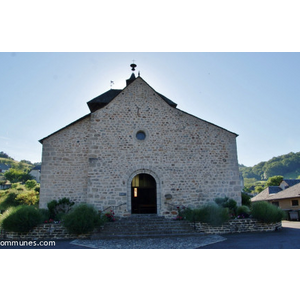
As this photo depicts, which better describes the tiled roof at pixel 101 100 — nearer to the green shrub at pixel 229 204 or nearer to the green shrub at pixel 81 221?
the green shrub at pixel 229 204

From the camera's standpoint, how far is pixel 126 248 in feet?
28.1

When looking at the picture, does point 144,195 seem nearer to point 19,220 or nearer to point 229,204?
point 229,204

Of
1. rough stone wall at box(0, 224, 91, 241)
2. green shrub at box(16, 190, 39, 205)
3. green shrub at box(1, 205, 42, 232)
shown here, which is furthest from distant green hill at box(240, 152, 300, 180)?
green shrub at box(1, 205, 42, 232)

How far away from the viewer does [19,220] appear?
1071 cm

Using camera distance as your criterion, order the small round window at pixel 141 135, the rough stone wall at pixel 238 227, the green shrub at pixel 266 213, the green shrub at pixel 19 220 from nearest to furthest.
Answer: the green shrub at pixel 19 220, the rough stone wall at pixel 238 227, the green shrub at pixel 266 213, the small round window at pixel 141 135

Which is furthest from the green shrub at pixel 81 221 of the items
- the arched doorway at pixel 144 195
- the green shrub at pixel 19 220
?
the arched doorway at pixel 144 195

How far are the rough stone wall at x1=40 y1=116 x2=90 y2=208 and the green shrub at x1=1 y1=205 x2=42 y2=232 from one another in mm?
2898

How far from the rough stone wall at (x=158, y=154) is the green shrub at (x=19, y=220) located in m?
3.22

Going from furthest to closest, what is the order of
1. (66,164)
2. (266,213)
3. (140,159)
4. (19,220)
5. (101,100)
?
1. (101,100)
2. (66,164)
3. (140,159)
4. (266,213)
5. (19,220)

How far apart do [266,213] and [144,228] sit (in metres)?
6.30

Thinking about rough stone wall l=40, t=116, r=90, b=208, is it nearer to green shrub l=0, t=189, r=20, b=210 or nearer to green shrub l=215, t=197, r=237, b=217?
green shrub l=215, t=197, r=237, b=217

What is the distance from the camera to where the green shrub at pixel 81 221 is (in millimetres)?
10805

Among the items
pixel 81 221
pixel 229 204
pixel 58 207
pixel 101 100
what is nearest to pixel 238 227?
pixel 229 204

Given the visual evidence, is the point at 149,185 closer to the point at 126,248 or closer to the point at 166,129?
the point at 166,129
